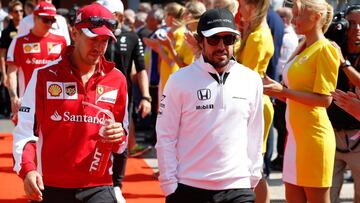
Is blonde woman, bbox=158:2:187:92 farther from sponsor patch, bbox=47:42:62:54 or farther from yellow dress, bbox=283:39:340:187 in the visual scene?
yellow dress, bbox=283:39:340:187

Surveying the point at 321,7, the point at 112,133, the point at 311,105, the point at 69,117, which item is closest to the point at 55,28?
the point at 321,7

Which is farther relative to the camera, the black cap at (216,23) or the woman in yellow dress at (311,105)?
the woman in yellow dress at (311,105)

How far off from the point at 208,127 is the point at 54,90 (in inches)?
37.4

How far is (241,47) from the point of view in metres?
6.27

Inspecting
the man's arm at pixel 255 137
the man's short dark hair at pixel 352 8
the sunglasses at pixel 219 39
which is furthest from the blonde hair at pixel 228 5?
the sunglasses at pixel 219 39

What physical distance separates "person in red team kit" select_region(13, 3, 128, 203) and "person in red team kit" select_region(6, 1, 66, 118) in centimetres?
403

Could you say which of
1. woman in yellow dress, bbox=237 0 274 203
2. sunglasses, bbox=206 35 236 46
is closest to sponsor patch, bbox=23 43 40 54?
woman in yellow dress, bbox=237 0 274 203

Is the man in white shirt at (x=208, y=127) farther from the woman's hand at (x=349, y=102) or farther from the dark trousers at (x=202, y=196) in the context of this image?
the woman's hand at (x=349, y=102)

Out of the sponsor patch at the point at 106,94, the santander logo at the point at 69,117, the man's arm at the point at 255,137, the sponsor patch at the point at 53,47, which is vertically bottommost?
the sponsor patch at the point at 53,47

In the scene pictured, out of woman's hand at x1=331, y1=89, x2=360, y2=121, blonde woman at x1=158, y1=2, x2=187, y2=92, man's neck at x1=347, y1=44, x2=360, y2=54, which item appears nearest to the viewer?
woman's hand at x1=331, y1=89, x2=360, y2=121

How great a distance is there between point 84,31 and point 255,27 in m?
1.96

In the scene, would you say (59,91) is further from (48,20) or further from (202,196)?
(48,20)

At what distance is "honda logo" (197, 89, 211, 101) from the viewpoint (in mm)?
4527

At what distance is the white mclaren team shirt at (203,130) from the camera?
4.53m
